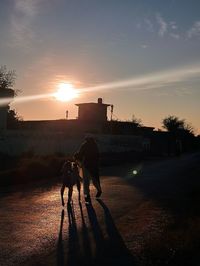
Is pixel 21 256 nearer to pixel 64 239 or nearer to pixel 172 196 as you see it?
pixel 64 239

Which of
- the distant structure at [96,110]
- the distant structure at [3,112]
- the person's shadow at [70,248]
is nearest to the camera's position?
the person's shadow at [70,248]

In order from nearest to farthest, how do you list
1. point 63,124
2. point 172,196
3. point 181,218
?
point 181,218
point 172,196
point 63,124

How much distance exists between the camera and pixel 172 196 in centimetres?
1731

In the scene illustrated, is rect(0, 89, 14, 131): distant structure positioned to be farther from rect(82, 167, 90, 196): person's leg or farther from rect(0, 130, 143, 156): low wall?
rect(82, 167, 90, 196): person's leg

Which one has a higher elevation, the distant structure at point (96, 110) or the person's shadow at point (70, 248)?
the distant structure at point (96, 110)

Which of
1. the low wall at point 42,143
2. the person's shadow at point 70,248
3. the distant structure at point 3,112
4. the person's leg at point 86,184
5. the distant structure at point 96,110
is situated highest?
the distant structure at point 96,110

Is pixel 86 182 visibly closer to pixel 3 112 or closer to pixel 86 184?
pixel 86 184

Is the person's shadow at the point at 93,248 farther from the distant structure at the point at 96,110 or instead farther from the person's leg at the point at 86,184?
the distant structure at the point at 96,110

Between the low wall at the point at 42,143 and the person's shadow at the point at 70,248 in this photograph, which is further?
the low wall at the point at 42,143

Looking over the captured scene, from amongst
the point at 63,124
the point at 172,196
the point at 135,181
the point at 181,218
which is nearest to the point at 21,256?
the point at 181,218

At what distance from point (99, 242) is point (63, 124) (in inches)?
2346

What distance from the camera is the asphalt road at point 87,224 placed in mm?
8688

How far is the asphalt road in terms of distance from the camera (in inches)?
342

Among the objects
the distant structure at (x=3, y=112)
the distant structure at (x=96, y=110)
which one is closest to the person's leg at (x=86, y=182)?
the distant structure at (x=3, y=112)
